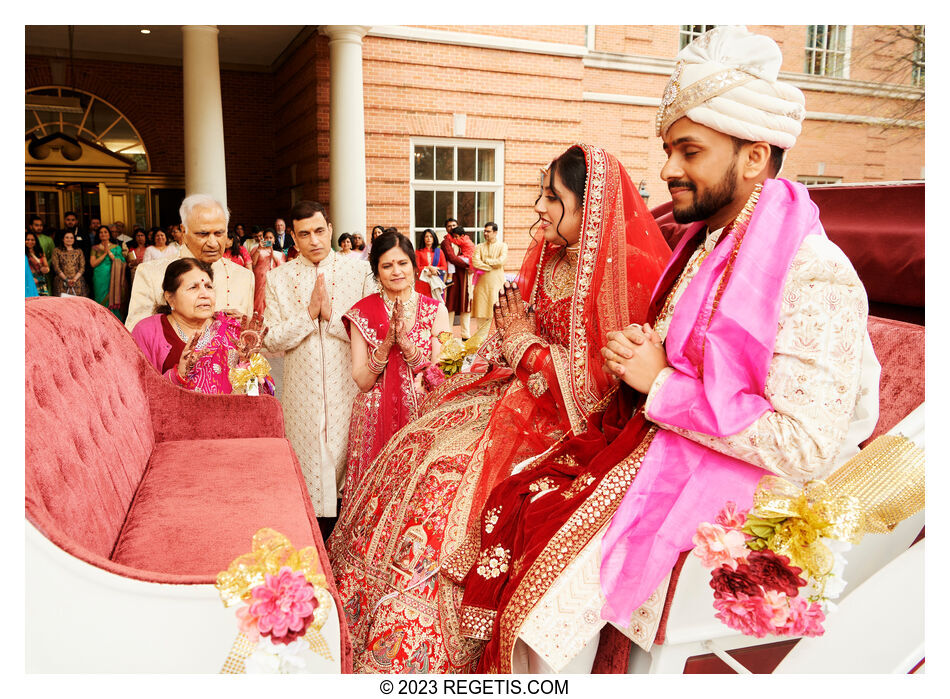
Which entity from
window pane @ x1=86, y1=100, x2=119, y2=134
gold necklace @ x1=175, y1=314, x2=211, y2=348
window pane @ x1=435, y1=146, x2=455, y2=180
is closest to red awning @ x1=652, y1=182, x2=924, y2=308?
gold necklace @ x1=175, y1=314, x2=211, y2=348

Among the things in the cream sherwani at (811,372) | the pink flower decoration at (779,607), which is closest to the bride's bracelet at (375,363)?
the cream sherwani at (811,372)

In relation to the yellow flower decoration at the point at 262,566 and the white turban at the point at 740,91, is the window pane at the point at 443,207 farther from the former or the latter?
the yellow flower decoration at the point at 262,566

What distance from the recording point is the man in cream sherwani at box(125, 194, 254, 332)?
3404 millimetres

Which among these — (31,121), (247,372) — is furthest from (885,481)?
(31,121)

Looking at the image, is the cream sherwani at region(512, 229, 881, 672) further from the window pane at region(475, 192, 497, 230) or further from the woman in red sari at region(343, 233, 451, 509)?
the window pane at region(475, 192, 497, 230)

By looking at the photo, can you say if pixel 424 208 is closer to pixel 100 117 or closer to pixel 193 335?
pixel 100 117

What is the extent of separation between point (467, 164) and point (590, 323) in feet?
30.6

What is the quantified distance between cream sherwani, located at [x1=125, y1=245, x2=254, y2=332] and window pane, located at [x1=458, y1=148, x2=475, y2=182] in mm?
7221

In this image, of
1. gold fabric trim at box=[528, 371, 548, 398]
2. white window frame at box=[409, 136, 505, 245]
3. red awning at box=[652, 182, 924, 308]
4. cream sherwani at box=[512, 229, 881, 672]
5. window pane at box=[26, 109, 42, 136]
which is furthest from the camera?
window pane at box=[26, 109, 42, 136]

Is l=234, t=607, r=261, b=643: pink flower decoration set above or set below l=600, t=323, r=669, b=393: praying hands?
below
